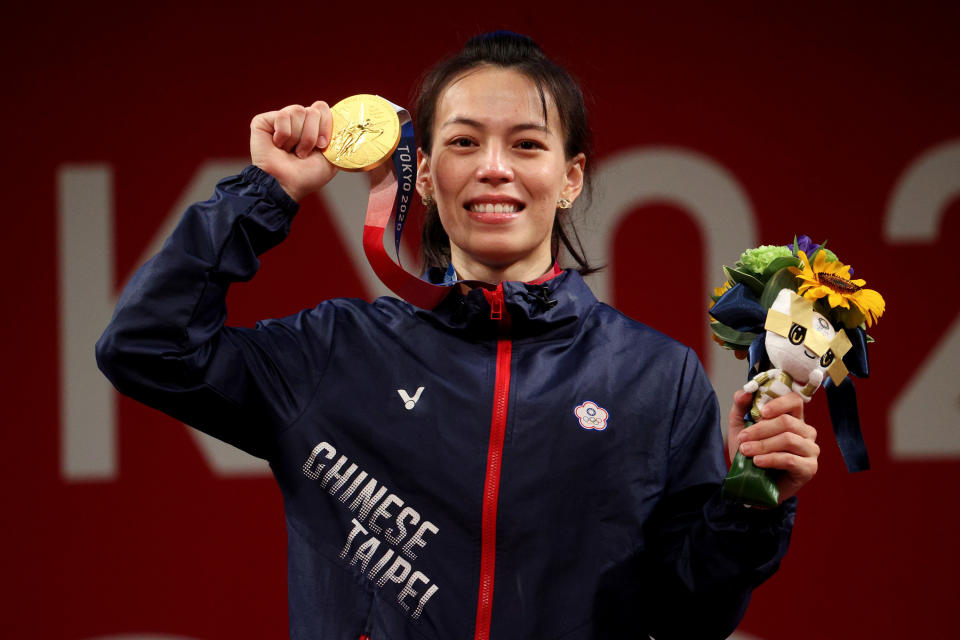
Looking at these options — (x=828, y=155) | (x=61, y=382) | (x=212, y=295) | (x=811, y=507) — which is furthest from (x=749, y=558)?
(x=61, y=382)

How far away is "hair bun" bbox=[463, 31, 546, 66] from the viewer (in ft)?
5.41

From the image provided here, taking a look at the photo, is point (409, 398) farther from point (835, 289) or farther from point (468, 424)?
point (835, 289)

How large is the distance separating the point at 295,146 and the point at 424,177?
29cm

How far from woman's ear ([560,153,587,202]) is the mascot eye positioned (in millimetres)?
515

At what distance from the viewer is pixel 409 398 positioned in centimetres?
149

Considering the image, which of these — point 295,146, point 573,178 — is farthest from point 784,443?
point 295,146

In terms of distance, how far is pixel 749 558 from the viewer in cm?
133

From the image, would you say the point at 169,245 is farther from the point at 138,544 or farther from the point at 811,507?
the point at 811,507

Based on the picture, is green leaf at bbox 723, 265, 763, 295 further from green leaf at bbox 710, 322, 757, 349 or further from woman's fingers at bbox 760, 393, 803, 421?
woman's fingers at bbox 760, 393, 803, 421

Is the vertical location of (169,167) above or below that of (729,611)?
above

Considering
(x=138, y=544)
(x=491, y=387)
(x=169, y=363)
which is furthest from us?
(x=138, y=544)

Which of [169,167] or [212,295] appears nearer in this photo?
[212,295]

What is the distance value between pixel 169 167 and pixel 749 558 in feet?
6.72

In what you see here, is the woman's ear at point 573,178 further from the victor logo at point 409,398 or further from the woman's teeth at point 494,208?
the victor logo at point 409,398
